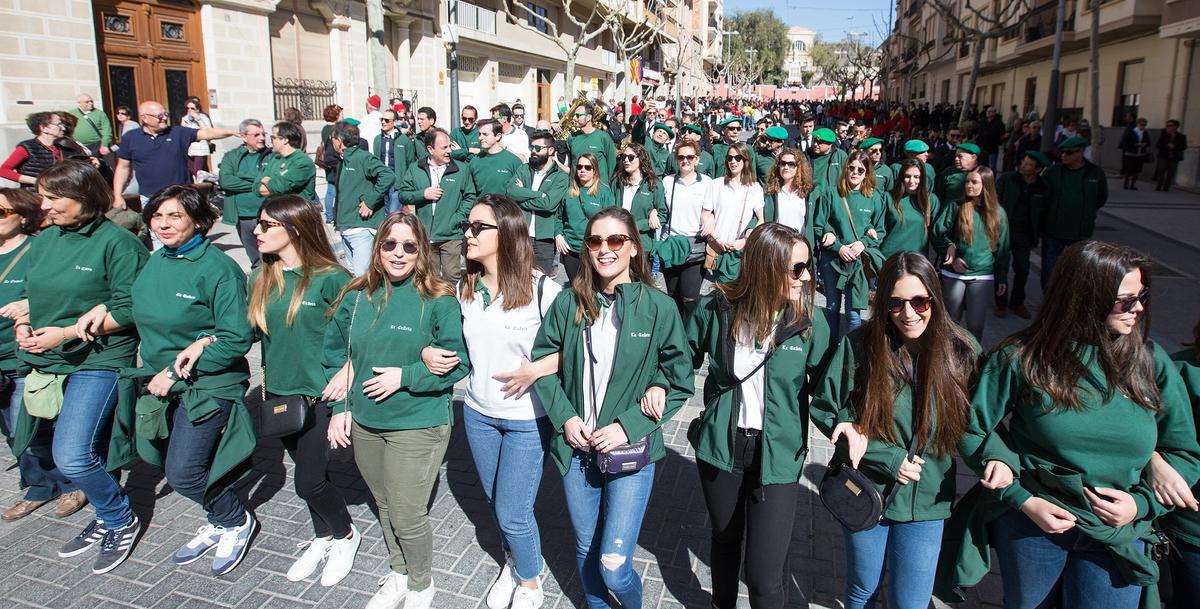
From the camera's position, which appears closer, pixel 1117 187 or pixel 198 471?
pixel 198 471

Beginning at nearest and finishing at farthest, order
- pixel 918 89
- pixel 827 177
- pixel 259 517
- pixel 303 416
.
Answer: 1. pixel 303 416
2. pixel 259 517
3. pixel 827 177
4. pixel 918 89

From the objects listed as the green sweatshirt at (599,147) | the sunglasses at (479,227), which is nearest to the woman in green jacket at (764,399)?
the sunglasses at (479,227)

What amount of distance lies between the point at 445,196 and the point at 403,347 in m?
4.45

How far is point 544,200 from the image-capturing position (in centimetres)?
708

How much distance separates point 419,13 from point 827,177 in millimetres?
20298

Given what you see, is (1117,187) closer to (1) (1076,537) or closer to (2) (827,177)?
(2) (827,177)

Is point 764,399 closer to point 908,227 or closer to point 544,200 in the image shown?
point 908,227

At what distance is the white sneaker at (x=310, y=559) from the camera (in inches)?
146

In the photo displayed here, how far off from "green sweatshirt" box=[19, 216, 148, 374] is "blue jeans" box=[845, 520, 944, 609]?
3.62m

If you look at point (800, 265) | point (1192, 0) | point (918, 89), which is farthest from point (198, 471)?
point (918, 89)

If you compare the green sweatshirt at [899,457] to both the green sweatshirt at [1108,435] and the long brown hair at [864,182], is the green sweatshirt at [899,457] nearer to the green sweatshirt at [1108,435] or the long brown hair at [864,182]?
the green sweatshirt at [1108,435]

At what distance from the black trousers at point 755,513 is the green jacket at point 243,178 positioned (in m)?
5.99

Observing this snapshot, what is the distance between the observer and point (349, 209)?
755 centimetres

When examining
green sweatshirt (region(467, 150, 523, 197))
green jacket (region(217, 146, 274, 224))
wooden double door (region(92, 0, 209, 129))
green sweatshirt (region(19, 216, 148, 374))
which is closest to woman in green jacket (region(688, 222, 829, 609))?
green sweatshirt (region(19, 216, 148, 374))
